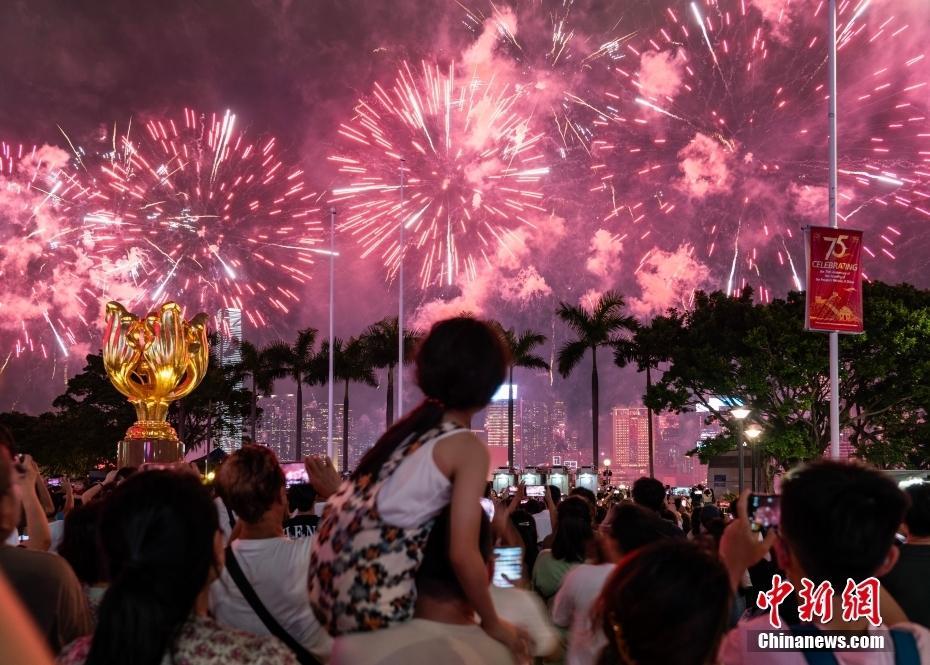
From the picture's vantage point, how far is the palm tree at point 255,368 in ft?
174

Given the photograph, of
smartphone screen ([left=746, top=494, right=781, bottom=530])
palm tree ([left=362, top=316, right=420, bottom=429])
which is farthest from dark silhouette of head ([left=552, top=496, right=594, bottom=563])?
palm tree ([left=362, top=316, right=420, bottom=429])

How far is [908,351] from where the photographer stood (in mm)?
31516

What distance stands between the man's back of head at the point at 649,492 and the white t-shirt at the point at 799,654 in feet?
14.7

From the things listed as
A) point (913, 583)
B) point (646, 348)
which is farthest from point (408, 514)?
point (646, 348)

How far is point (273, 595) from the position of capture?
12.8 ft

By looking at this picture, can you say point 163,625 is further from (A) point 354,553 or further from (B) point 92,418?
Answer: (B) point 92,418

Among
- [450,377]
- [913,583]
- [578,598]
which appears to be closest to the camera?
[450,377]

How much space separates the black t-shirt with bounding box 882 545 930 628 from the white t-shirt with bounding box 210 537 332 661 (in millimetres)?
2959

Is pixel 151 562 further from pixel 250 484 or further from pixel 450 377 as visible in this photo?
pixel 250 484

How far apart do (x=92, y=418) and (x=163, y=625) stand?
53.1 m

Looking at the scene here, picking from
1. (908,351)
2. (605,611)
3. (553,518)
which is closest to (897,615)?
(605,611)

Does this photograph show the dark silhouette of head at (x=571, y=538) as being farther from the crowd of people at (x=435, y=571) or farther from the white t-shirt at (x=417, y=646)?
the white t-shirt at (x=417, y=646)
